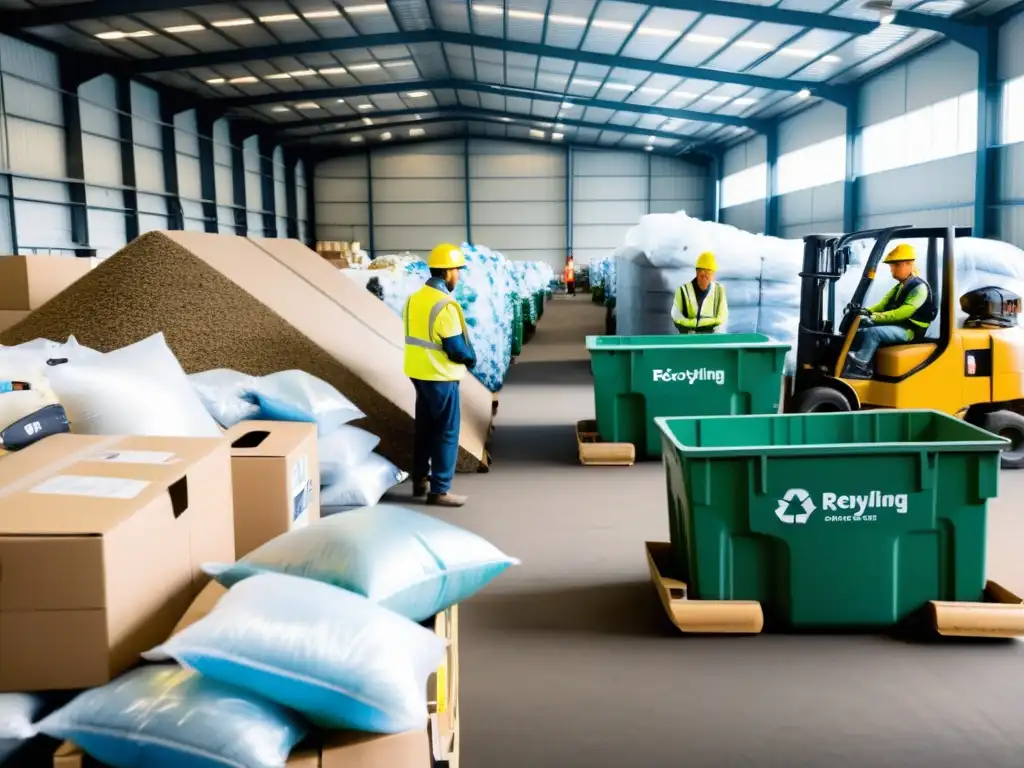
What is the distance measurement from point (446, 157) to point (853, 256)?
79.6 ft

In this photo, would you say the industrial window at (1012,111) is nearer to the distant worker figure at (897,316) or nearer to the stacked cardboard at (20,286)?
the distant worker figure at (897,316)

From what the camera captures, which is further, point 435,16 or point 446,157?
point 446,157

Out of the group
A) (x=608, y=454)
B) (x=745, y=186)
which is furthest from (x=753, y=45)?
(x=608, y=454)

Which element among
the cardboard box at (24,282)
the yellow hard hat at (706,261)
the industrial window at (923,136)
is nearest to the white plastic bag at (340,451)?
the cardboard box at (24,282)

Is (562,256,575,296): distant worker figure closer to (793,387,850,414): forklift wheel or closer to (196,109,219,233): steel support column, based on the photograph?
(196,109,219,233): steel support column

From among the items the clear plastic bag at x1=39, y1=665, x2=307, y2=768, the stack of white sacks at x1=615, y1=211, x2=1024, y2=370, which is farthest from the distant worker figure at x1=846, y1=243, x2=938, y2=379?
the clear plastic bag at x1=39, y1=665, x2=307, y2=768

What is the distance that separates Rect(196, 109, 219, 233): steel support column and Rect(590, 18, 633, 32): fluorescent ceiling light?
11.1 metres

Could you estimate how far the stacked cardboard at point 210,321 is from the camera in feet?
16.8

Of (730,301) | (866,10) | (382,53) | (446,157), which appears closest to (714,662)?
(730,301)

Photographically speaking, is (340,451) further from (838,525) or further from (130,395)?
(838,525)

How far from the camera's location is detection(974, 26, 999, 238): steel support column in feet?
44.2

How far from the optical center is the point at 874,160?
59.3 ft

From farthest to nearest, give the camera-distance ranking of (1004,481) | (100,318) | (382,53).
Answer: (382,53) → (1004,481) → (100,318)

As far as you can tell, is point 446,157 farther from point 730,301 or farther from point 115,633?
point 115,633
